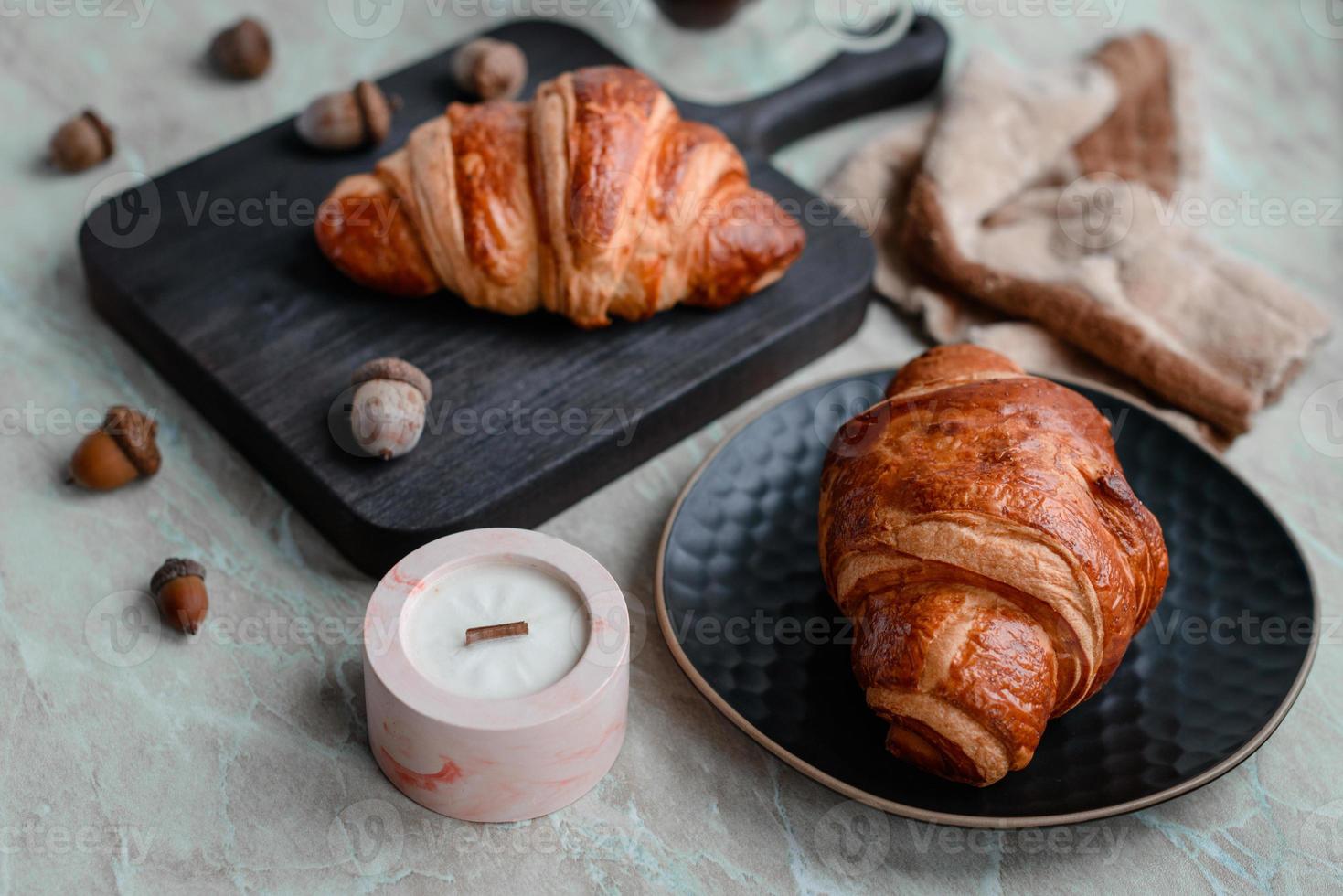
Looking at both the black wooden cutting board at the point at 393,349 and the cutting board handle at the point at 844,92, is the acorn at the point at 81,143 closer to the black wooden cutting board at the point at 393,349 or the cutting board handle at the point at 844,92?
the black wooden cutting board at the point at 393,349

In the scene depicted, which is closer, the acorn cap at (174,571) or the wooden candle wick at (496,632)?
the wooden candle wick at (496,632)

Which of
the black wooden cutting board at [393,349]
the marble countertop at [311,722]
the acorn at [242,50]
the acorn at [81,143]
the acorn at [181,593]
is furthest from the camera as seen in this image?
the acorn at [242,50]

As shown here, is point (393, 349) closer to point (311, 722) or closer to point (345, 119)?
point (345, 119)

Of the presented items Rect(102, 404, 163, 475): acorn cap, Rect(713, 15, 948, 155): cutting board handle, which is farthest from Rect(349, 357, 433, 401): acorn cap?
Rect(713, 15, 948, 155): cutting board handle

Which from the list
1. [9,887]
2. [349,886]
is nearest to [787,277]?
[349,886]

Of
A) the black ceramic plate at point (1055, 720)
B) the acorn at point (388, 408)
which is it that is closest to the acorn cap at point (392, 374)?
the acorn at point (388, 408)

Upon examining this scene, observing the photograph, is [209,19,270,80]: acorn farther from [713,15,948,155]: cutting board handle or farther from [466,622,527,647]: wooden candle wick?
[466,622,527,647]: wooden candle wick

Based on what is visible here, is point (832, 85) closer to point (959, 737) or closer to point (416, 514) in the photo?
point (416, 514)
